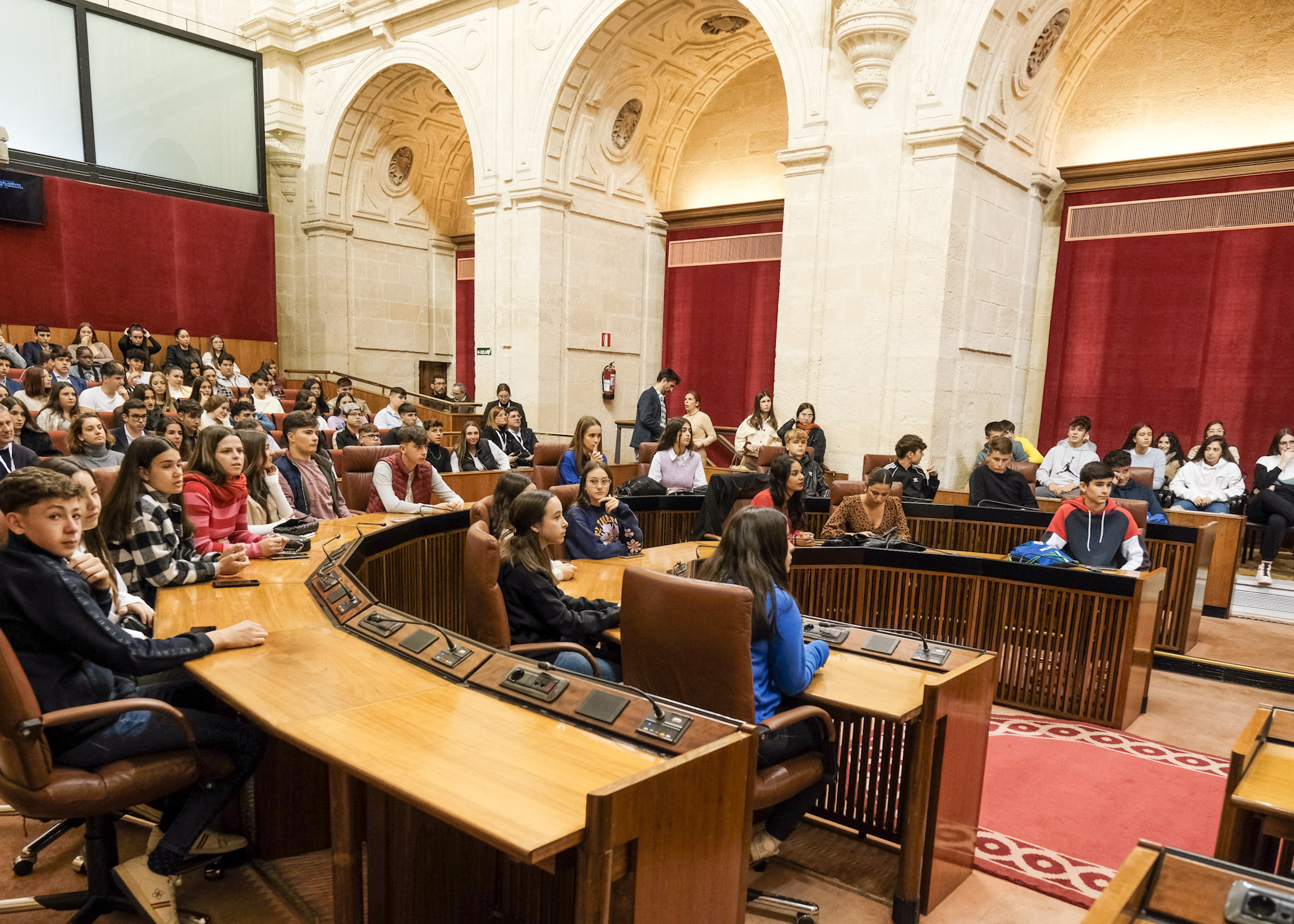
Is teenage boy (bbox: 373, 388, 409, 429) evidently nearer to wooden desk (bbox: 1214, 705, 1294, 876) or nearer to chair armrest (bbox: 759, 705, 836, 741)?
chair armrest (bbox: 759, 705, 836, 741)

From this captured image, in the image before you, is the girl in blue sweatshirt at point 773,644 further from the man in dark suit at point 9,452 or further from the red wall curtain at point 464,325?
the red wall curtain at point 464,325

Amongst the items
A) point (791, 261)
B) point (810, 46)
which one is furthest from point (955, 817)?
point (810, 46)

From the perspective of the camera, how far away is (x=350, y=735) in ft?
5.65

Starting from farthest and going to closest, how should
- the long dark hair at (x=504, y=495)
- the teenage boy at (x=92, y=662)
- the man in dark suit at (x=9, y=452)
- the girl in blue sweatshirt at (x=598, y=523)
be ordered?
the man in dark suit at (x=9, y=452) < the girl in blue sweatshirt at (x=598, y=523) < the long dark hair at (x=504, y=495) < the teenage boy at (x=92, y=662)

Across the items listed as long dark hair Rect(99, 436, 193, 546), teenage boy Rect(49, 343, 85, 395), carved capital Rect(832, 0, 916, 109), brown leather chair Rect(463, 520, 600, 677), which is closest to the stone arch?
carved capital Rect(832, 0, 916, 109)

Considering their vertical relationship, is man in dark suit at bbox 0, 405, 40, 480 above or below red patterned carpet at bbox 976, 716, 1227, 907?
above

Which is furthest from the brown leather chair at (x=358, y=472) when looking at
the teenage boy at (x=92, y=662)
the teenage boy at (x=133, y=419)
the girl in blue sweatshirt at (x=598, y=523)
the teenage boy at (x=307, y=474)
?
the teenage boy at (x=92, y=662)

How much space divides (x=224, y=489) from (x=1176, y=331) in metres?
8.67

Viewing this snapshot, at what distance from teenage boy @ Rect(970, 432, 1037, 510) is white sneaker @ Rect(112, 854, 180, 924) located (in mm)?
5280

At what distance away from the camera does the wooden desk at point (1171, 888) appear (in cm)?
112

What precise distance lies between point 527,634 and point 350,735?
118 centimetres

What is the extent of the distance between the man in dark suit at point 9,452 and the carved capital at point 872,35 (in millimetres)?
7077

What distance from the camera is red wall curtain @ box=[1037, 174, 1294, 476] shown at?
7578 millimetres

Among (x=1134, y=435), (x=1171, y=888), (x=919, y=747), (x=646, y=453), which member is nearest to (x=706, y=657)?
Answer: (x=919, y=747)
